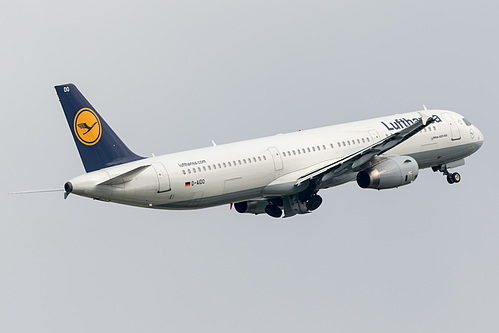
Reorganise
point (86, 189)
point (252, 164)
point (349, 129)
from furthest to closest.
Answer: point (349, 129), point (252, 164), point (86, 189)

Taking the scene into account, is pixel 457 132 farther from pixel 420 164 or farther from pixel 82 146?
pixel 82 146

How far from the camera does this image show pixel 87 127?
73812 millimetres

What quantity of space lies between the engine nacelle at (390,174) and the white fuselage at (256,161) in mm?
1661

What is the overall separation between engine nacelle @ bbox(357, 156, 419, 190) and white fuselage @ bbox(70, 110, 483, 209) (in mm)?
1661

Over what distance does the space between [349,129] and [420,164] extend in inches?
226

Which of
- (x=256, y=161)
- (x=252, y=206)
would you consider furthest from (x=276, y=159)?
(x=252, y=206)

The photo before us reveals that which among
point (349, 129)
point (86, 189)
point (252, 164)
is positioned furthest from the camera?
point (349, 129)

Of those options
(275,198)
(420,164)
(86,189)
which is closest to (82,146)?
(86,189)

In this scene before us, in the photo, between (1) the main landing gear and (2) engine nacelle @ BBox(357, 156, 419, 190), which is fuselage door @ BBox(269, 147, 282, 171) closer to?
(2) engine nacelle @ BBox(357, 156, 419, 190)

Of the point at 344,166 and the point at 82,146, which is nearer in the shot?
the point at 82,146

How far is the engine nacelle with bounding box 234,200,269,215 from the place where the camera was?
270ft

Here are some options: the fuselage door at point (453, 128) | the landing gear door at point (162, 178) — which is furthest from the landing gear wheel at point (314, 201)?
the fuselage door at point (453, 128)

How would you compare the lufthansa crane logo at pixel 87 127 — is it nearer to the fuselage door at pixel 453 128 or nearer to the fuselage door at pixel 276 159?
the fuselage door at pixel 276 159

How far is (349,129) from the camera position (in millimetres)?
83250
